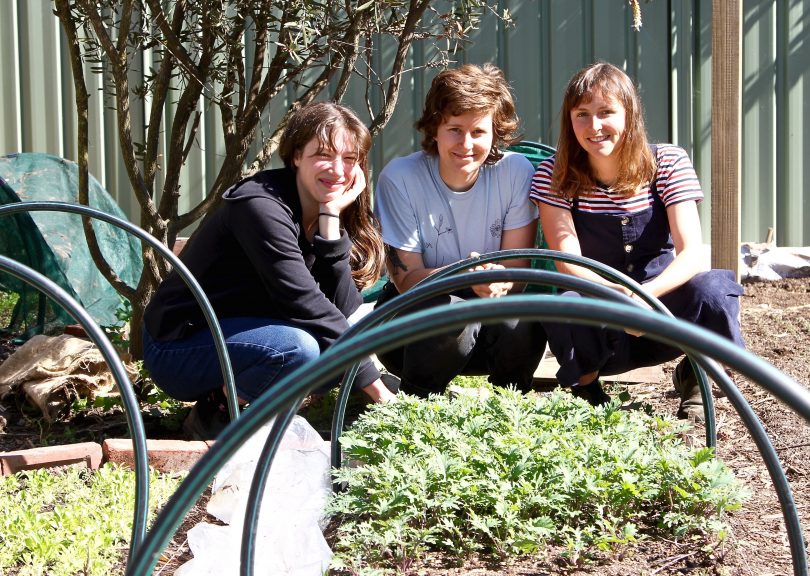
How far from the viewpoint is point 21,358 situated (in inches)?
152

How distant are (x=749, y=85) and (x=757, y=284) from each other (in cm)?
119

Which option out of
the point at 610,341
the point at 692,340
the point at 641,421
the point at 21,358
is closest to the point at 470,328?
the point at 610,341

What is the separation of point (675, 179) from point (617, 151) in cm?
23

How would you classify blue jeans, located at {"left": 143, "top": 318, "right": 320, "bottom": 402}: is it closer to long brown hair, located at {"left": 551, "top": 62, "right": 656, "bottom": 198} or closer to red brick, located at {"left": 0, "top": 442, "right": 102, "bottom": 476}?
red brick, located at {"left": 0, "top": 442, "right": 102, "bottom": 476}

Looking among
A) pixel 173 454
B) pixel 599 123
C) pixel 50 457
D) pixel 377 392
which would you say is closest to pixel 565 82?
pixel 599 123

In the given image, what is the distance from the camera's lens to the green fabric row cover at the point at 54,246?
15.0 feet

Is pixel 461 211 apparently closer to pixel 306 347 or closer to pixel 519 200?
pixel 519 200

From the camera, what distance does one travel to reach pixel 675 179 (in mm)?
3352

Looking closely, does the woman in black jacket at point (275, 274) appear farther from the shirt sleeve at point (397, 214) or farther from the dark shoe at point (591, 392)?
the dark shoe at point (591, 392)

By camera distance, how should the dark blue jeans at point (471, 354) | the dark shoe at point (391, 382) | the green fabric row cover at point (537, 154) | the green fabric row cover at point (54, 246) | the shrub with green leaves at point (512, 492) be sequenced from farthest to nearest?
the green fabric row cover at point (54, 246) < the green fabric row cover at point (537, 154) < the dark shoe at point (391, 382) < the dark blue jeans at point (471, 354) < the shrub with green leaves at point (512, 492)

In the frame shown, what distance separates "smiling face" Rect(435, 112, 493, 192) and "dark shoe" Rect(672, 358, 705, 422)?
999mm

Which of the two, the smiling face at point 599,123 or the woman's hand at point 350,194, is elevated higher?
the smiling face at point 599,123

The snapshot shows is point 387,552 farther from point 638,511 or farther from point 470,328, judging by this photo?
point 470,328

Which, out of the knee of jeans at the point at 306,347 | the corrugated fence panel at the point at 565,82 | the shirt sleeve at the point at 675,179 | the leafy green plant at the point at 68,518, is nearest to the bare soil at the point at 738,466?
the leafy green plant at the point at 68,518
